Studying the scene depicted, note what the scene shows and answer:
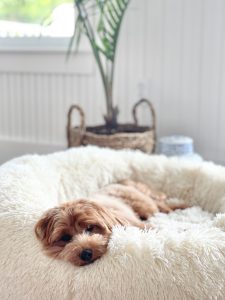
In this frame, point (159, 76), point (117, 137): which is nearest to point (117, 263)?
point (117, 137)

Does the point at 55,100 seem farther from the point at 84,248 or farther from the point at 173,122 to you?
the point at 84,248

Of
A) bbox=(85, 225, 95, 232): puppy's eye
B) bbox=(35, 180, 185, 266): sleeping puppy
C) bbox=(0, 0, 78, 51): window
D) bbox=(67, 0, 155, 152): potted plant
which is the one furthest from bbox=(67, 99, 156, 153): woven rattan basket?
bbox=(85, 225, 95, 232): puppy's eye

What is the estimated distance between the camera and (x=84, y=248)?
1.17 m

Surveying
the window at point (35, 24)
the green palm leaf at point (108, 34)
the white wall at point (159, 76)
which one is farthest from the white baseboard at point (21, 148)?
the green palm leaf at point (108, 34)

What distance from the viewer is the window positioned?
284 centimetres

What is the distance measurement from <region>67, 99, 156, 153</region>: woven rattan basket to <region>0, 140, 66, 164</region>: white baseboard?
1.90 feet

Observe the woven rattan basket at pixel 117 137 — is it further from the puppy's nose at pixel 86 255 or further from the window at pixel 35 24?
the puppy's nose at pixel 86 255

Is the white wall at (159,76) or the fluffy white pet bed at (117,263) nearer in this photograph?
the fluffy white pet bed at (117,263)

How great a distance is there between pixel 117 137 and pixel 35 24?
1146 mm

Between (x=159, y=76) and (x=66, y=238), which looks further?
(x=159, y=76)

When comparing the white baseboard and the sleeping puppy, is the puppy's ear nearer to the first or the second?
the sleeping puppy

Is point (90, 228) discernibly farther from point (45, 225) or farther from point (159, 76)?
point (159, 76)

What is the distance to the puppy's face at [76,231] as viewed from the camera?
1.17 m

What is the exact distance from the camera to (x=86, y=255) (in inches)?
45.8
